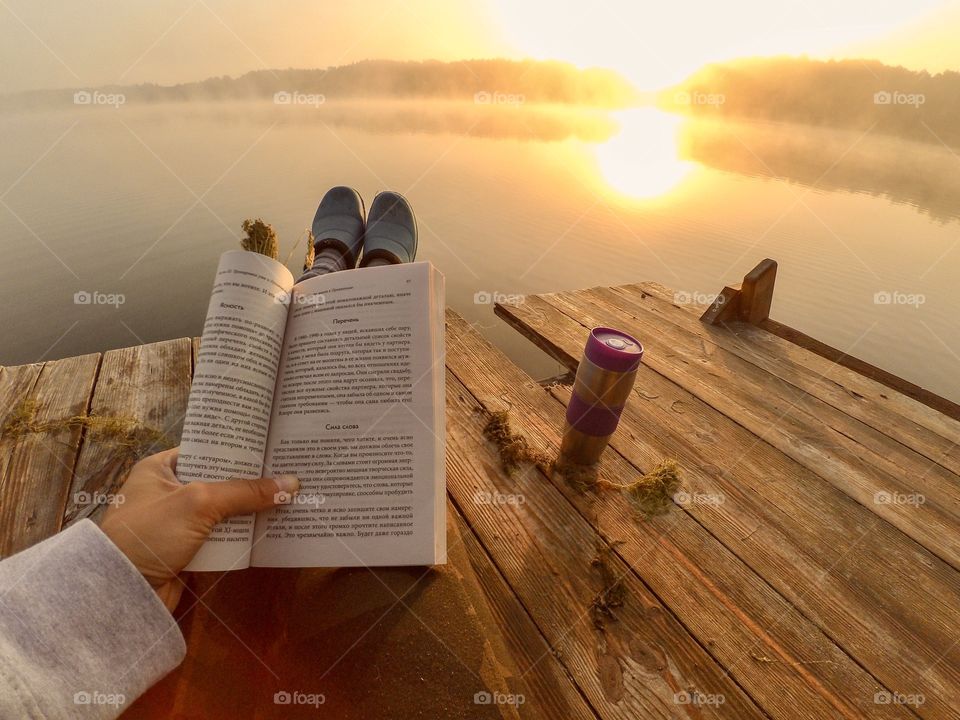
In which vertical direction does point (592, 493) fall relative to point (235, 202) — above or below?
below

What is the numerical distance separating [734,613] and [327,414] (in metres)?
1.16

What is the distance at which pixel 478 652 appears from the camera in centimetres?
78

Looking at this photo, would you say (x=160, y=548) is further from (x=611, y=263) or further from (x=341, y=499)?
(x=611, y=263)

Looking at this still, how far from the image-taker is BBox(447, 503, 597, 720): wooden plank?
90 centimetres

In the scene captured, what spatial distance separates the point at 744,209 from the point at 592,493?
977cm

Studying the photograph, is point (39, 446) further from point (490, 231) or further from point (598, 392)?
point (490, 231)

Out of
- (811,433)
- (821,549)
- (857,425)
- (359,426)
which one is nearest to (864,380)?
(857,425)

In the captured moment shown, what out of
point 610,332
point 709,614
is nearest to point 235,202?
point 610,332

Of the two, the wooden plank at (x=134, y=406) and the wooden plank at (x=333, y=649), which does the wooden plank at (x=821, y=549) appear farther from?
the wooden plank at (x=134, y=406)

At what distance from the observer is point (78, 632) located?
59cm

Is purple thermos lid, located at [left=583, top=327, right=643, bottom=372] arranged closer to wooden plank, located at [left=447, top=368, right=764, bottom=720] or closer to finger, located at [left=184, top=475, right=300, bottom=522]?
wooden plank, located at [left=447, top=368, right=764, bottom=720]

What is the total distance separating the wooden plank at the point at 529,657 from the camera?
0.90 meters

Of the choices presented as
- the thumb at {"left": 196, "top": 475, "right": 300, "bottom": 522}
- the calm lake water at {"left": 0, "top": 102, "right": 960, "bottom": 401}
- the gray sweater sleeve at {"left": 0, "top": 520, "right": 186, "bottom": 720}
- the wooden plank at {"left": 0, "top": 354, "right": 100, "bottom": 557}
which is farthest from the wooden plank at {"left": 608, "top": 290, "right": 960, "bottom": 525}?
the wooden plank at {"left": 0, "top": 354, "right": 100, "bottom": 557}

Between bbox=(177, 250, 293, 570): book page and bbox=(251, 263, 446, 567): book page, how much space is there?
1.3 inches
